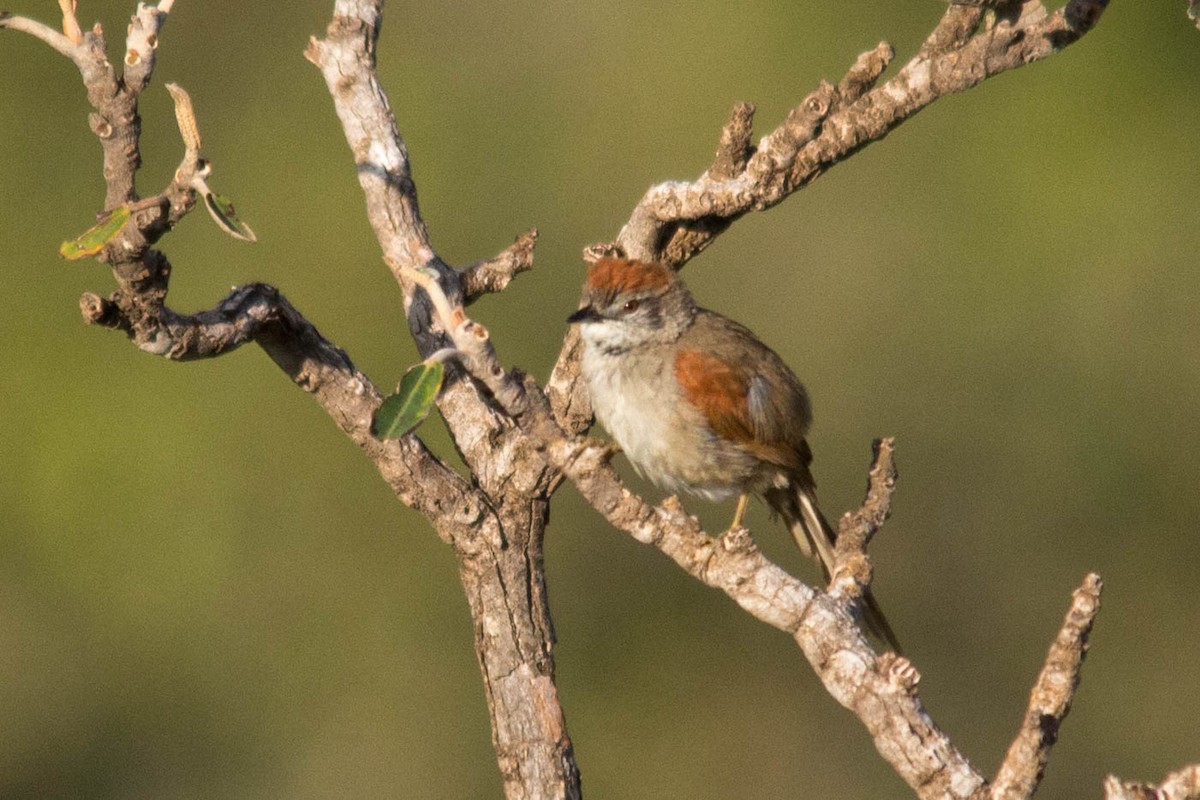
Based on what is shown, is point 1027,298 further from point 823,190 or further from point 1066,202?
point 823,190

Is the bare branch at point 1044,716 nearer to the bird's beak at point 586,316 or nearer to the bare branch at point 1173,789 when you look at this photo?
the bare branch at point 1173,789

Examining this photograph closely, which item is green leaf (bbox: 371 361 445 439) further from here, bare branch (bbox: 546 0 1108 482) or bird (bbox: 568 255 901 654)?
bird (bbox: 568 255 901 654)

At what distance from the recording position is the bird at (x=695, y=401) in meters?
5.39

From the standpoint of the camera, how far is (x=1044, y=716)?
3553 millimetres

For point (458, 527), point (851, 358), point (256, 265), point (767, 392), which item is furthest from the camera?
point (851, 358)

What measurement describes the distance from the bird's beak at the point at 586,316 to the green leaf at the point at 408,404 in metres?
1.87

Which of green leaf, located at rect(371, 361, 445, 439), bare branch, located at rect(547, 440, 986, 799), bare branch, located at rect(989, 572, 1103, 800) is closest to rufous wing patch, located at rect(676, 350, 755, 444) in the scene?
bare branch, located at rect(547, 440, 986, 799)

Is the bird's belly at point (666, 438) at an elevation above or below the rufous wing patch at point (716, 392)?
below

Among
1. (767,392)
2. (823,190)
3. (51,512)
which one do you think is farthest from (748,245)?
(51,512)

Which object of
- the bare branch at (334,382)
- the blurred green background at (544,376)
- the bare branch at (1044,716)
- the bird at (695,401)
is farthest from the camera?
the blurred green background at (544,376)

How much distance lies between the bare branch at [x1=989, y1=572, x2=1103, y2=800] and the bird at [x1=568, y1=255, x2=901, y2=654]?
1.75 m

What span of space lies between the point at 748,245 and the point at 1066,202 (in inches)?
77.4

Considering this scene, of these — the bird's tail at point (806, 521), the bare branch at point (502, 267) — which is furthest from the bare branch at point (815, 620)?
the bird's tail at point (806, 521)

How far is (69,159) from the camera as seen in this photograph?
863cm
